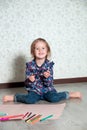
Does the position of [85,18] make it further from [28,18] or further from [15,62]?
[15,62]

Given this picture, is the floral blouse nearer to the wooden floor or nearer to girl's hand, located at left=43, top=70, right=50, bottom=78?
girl's hand, located at left=43, top=70, right=50, bottom=78

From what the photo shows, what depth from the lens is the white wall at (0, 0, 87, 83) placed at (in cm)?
203

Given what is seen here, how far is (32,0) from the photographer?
2.04 meters

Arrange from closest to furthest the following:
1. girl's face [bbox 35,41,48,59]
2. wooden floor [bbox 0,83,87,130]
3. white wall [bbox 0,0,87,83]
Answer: wooden floor [bbox 0,83,87,130]
girl's face [bbox 35,41,48,59]
white wall [bbox 0,0,87,83]

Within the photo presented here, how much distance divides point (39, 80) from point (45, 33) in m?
0.47

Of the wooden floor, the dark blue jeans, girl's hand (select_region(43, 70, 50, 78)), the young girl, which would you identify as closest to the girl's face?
the young girl

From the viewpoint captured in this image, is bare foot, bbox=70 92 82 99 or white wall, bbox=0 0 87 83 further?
white wall, bbox=0 0 87 83

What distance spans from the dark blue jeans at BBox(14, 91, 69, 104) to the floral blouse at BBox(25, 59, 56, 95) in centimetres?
4

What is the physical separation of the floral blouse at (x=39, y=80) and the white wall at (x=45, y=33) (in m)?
0.32

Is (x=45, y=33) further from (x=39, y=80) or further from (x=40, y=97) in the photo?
(x=40, y=97)

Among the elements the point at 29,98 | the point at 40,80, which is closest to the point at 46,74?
the point at 40,80

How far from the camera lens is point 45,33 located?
210 cm

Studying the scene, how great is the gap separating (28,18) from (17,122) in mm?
962

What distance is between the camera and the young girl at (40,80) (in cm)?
173
